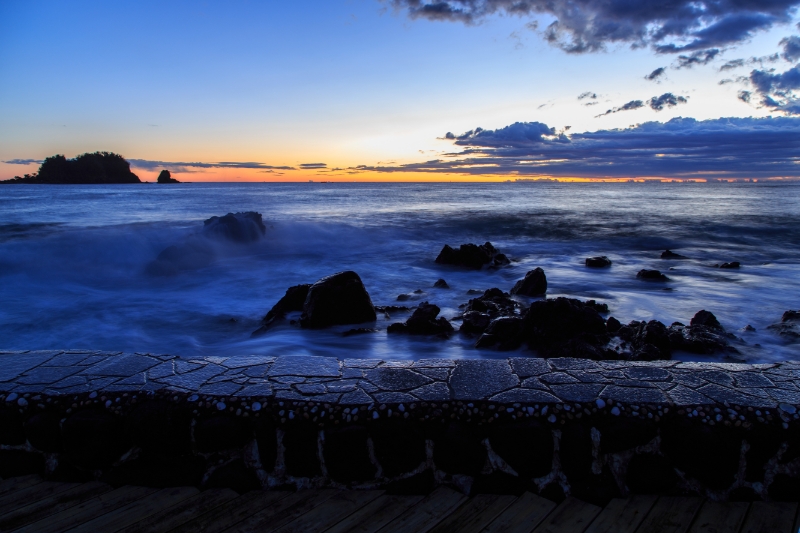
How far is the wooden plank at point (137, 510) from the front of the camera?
2672mm

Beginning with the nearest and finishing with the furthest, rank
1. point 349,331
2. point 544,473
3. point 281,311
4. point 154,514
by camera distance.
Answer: point 154,514 → point 544,473 → point 349,331 → point 281,311

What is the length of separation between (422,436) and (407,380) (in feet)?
1.86

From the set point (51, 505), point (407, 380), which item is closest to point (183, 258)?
point (51, 505)

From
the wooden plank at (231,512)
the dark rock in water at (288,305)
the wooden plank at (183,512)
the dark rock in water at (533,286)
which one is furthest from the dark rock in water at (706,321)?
the wooden plank at (183,512)

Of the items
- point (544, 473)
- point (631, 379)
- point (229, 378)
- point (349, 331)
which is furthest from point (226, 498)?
point (349, 331)

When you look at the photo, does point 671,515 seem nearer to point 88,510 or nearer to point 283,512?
point 283,512

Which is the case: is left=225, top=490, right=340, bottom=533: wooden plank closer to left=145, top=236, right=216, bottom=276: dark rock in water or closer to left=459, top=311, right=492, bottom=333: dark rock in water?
left=459, top=311, right=492, bottom=333: dark rock in water

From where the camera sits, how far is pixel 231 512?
2.80 m

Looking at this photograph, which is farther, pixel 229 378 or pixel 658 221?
pixel 658 221

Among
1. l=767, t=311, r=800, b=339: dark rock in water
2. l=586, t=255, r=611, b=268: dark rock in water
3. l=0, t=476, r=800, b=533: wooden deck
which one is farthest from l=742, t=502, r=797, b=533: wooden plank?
l=586, t=255, r=611, b=268: dark rock in water

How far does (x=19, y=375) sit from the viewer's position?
3633 mm

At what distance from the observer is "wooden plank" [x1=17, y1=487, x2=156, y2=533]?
2.66 meters

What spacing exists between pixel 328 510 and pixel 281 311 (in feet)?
19.6

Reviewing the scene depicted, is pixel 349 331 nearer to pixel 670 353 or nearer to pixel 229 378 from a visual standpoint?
pixel 229 378
